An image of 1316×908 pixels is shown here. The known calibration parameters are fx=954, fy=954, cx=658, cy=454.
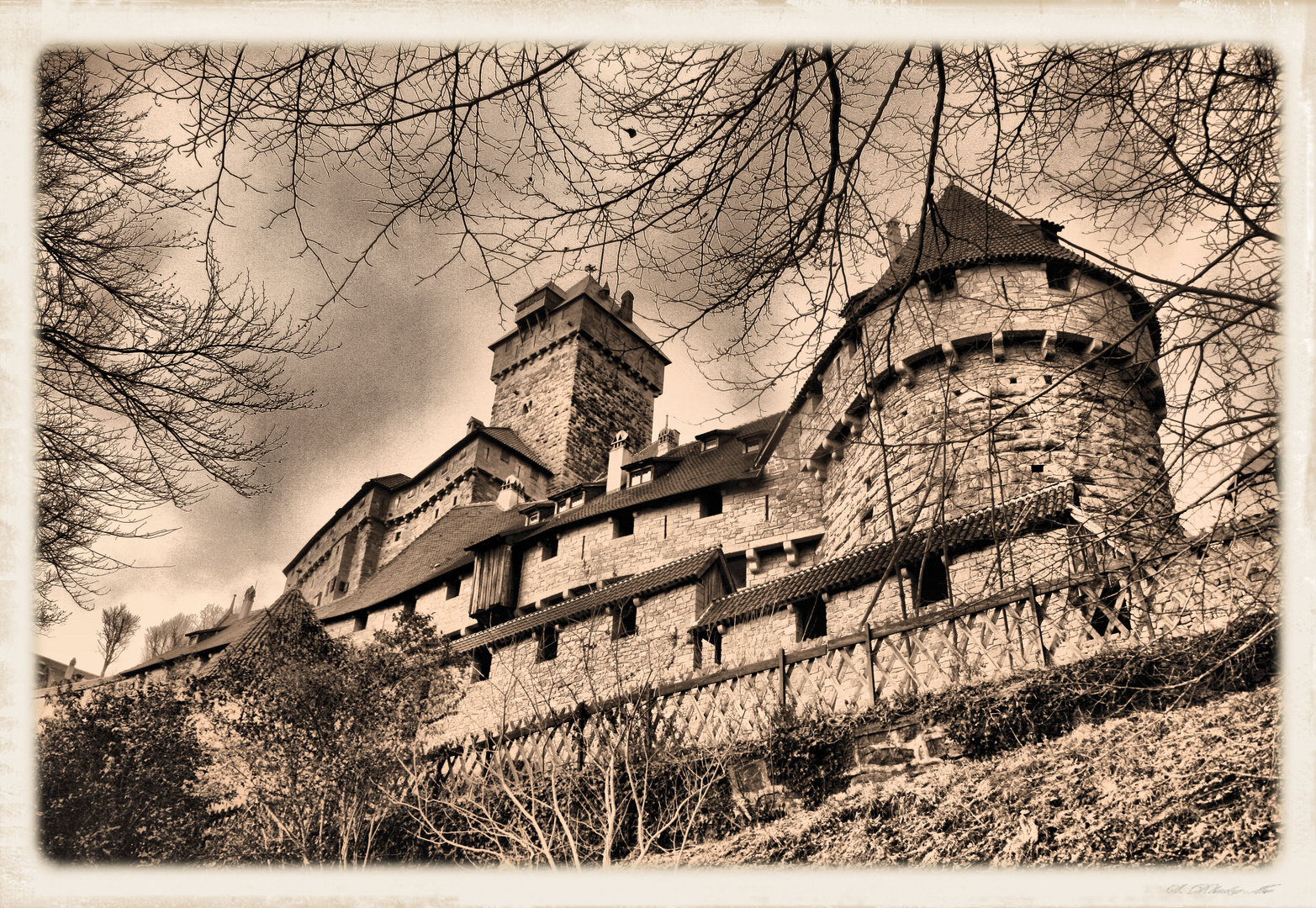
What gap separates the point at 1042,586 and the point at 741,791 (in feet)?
13.2

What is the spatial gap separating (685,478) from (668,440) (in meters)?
6.25

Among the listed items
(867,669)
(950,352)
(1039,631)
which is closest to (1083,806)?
(1039,631)

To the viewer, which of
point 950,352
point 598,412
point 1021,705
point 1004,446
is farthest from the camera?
point 598,412

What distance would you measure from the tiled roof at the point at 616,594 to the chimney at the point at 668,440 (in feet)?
29.3

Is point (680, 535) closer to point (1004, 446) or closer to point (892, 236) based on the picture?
point (1004, 446)

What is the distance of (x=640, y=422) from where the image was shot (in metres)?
41.4

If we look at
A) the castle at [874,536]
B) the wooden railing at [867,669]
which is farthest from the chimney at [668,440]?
the wooden railing at [867,669]

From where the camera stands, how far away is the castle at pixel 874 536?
525 centimetres

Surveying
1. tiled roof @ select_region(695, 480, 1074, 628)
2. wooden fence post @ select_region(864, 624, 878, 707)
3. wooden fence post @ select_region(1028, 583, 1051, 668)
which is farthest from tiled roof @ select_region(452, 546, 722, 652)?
wooden fence post @ select_region(1028, 583, 1051, 668)

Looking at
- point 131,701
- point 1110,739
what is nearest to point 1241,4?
point 1110,739

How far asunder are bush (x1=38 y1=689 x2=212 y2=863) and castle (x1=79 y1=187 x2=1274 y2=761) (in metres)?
4.14

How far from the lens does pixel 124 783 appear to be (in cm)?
1381

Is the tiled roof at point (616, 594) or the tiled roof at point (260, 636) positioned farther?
the tiled roof at point (616, 594)

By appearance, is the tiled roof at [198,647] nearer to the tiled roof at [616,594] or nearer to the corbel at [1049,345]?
the tiled roof at [616,594]
